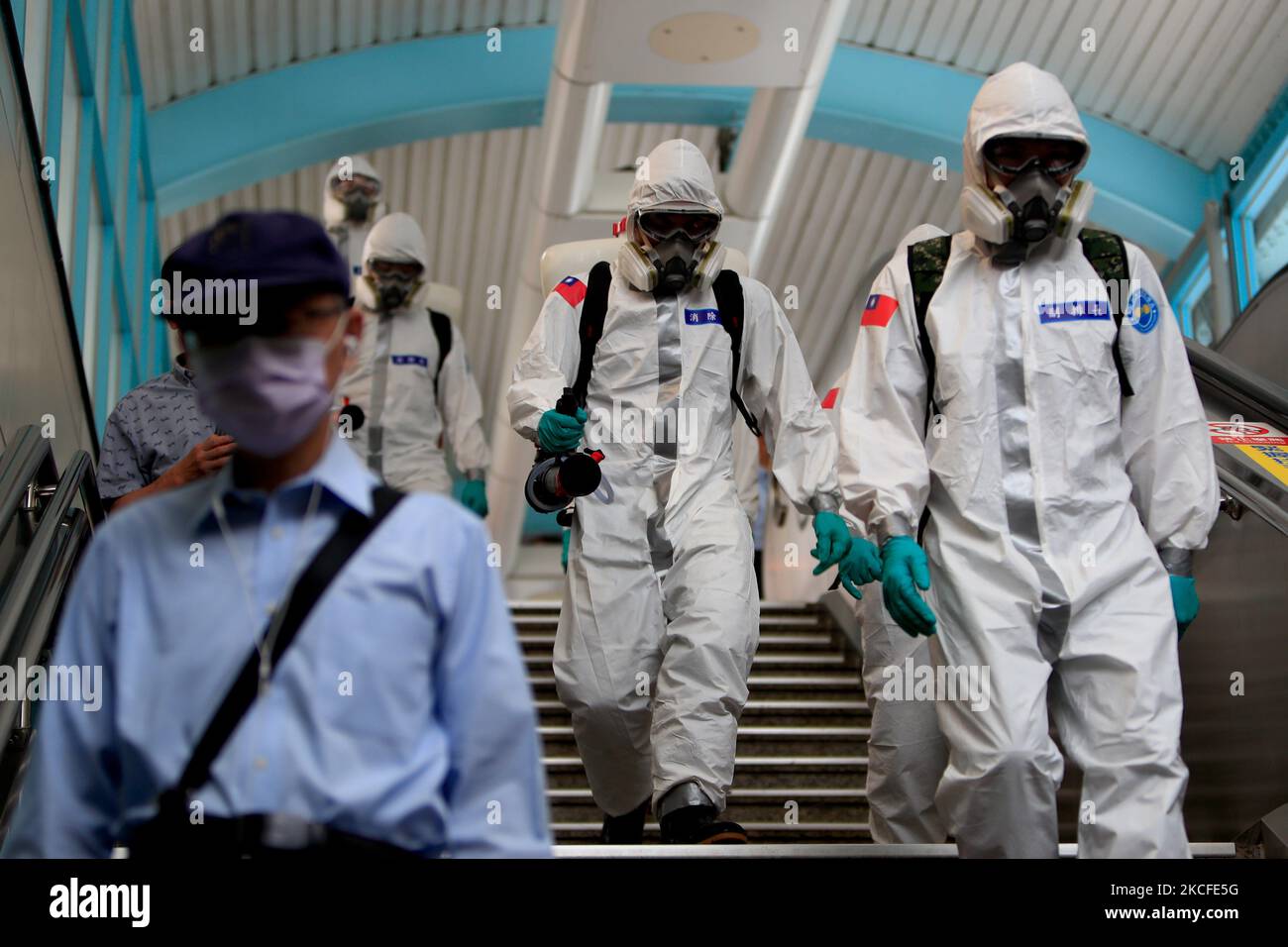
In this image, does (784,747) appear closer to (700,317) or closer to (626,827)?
(626,827)

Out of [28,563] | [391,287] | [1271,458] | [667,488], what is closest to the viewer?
[28,563]

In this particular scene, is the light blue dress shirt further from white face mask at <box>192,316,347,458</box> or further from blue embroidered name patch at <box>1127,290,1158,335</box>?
blue embroidered name patch at <box>1127,290,1158,335</box>

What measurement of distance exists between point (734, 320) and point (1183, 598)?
144 cm

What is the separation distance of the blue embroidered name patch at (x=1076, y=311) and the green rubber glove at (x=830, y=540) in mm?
700

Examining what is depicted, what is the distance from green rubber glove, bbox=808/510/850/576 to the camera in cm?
384

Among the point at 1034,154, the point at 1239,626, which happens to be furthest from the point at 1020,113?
the point at 1239,626

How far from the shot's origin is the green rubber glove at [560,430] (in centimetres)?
400

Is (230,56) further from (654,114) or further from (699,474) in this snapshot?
(699,474)

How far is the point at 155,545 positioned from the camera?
6.93 ft

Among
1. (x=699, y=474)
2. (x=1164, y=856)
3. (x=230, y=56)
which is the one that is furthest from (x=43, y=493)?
(x=230, y=56)

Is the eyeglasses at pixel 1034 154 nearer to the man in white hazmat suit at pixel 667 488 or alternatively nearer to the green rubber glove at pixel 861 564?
the man in white hazmat suit at pixel 667 488

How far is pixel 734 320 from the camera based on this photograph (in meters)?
4.47

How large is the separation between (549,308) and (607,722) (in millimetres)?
1157

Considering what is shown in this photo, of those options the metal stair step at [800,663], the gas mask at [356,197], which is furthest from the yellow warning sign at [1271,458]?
the gas mask at [356,197]
